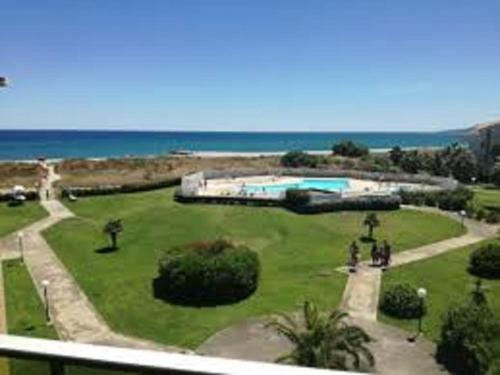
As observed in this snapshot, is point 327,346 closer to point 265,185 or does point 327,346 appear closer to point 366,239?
point 366,239

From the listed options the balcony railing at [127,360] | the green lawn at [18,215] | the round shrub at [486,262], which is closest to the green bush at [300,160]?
the green lawn at [18,215]

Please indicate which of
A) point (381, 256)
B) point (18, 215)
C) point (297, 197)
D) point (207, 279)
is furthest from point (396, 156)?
point (207, 279)

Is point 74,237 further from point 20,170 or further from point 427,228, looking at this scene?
point 20,170

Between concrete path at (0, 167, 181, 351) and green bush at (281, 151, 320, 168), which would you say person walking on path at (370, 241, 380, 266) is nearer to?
concrete path at (0, 167, 181, 351)

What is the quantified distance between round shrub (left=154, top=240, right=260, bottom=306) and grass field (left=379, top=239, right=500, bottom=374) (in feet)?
24.7

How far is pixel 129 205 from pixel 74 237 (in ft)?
Result: 40.3

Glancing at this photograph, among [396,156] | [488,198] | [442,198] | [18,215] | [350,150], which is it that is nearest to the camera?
[18,215]

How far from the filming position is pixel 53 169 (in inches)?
3442

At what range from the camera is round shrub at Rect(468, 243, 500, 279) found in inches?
1543

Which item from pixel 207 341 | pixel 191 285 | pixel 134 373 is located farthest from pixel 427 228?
pixel 134 373

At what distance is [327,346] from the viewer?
23.2 m

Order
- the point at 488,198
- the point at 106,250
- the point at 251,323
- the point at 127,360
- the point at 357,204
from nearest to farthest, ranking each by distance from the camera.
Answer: the point at 127,360, the point at 251,323, the point at 106,250, the point at 357,204, the point at 488,198

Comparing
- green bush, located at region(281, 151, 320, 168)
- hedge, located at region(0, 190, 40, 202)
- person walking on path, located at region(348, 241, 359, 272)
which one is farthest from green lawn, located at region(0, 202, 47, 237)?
green bush, located at region(281, 151, 320, 168)

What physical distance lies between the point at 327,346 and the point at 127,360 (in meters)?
21.0
